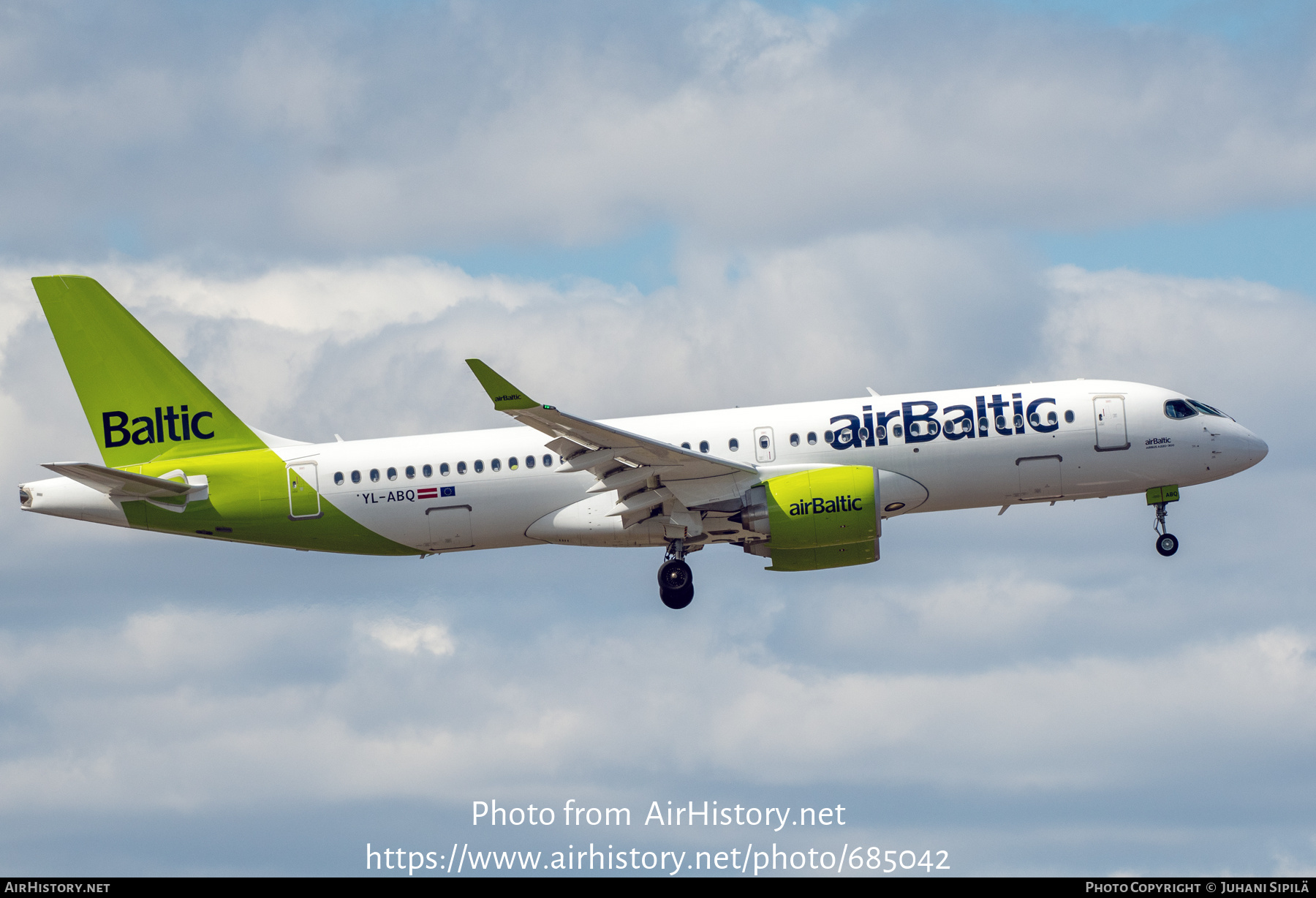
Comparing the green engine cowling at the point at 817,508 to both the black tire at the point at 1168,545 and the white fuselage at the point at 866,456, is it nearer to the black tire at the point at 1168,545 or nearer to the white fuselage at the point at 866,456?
the white fuselage at the point at 866,456

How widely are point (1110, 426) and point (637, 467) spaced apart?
1349 cm

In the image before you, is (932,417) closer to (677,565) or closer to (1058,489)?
(1058,489)

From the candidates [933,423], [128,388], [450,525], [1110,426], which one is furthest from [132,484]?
[1110,426]

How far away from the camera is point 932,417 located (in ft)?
146

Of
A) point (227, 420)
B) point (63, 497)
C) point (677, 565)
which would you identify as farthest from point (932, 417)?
point (63, 497)

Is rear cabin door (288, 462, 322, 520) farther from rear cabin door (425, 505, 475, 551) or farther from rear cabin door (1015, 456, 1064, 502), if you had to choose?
rear cabin door (1015, 456, 1064, 502)

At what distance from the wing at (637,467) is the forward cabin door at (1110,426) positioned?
9804 mm

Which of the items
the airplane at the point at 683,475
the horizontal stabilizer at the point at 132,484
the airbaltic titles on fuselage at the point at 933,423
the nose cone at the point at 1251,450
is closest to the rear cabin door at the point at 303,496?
the airplane at the point at 683,475

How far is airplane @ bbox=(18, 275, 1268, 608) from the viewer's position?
44.0 meters

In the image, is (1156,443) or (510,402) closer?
(510,402)

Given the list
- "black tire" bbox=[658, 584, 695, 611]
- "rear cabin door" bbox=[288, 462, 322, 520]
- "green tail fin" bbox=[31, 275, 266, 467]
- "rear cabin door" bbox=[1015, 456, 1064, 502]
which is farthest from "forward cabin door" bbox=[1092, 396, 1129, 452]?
"green tail fin" bbox=[31, 275, 266, 467]

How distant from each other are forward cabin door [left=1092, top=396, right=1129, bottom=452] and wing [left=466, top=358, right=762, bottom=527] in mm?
9804

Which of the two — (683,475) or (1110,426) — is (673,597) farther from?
(1110,426)
